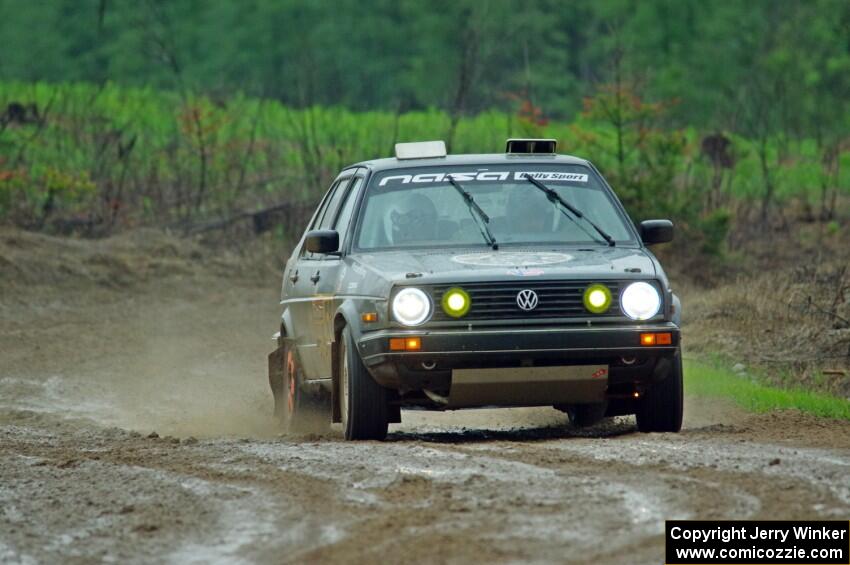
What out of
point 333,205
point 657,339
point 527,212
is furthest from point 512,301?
point 333,205

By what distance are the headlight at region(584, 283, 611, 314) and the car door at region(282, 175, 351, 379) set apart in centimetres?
200

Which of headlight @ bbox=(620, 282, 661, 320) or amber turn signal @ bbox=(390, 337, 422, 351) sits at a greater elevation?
headlight @ bbox=(620, 282, 661, 320)

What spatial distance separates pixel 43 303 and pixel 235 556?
50.3 ft

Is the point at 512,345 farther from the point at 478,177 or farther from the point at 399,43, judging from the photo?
the point at 399,43

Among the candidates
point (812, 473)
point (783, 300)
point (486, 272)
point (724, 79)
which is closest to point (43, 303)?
point (783, 300)

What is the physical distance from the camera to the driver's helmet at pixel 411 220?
10.0 m

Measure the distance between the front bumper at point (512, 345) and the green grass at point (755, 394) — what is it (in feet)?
8.03

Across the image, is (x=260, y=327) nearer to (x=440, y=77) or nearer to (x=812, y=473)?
(x=812, y=473)

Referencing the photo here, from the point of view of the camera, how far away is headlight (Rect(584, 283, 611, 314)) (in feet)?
29.3

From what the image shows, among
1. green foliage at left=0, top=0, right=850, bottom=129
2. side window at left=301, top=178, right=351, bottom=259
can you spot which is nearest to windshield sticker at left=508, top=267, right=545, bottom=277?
side window at left=301, top=178, right=351, bottom=259

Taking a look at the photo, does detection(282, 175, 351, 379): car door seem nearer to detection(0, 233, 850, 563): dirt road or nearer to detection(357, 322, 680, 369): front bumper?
detection(0, 233, 850, 563): dirt road

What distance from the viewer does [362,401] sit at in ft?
30.0

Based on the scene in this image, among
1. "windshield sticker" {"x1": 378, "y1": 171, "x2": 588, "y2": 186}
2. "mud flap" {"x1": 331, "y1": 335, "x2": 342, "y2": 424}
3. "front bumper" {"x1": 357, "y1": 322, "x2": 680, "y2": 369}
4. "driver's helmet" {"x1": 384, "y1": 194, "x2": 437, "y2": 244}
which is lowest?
"mud flap" {"x1": 331, "y1": 335, "x2": 342, "y2": 424}

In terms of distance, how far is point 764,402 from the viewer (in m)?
11.7
